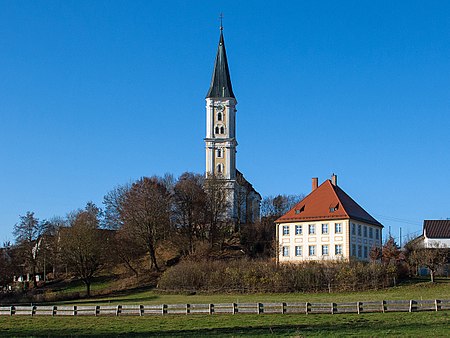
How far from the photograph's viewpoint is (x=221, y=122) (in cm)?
10319

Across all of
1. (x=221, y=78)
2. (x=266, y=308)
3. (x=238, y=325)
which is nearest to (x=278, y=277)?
(x=266, y=308)

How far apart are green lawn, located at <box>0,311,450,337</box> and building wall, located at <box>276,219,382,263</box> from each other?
32.6 meters

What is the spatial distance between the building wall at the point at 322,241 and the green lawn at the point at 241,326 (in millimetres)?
32645

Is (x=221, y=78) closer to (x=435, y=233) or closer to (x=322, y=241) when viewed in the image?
(x=435, y=233)

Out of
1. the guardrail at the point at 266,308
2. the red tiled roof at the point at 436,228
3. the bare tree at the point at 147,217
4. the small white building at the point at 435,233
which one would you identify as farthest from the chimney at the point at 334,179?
the guardrail at the point at 266,308

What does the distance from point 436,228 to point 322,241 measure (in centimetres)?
2167

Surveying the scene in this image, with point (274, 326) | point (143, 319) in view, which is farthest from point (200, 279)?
point (274, 326)

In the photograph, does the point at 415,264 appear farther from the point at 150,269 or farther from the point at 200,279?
the point at 150,269

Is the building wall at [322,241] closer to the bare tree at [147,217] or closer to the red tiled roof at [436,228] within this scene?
the bare tree at [147,217]

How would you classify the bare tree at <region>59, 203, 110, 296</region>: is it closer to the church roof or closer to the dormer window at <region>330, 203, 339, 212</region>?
Result: the dormer window at <region>330, 203, 339, 212</region>

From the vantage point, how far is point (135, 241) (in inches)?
3034

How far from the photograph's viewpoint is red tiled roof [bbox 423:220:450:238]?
84794 mm

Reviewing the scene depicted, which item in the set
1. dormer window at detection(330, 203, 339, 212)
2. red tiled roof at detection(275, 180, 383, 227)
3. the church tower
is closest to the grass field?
red tiled roof at detection(275, 180, 383, 227)

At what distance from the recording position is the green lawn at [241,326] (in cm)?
2817
